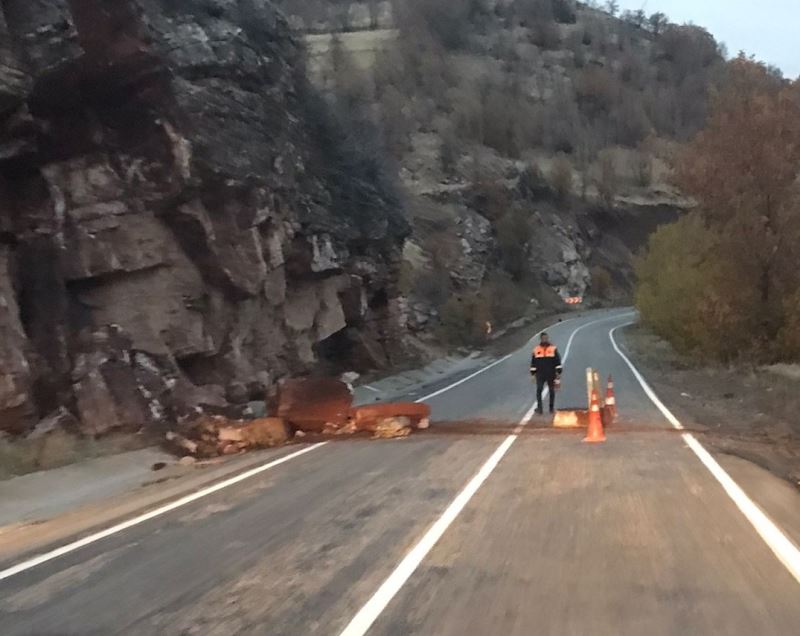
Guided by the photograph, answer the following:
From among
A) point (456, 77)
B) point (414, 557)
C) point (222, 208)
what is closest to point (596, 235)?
point (456, 77)

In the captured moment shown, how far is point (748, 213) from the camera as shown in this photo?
3131cm

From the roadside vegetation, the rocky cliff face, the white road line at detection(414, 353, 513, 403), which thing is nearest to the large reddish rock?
the rocky cliff face

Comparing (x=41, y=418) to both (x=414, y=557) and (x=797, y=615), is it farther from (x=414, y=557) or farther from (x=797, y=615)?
(x=797, y=615)

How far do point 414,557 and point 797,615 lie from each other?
3.04 metres

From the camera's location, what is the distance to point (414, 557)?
26.9 feet

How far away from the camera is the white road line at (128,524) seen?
8.68 m

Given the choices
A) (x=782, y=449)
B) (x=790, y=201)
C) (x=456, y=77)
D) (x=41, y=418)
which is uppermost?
(x=456, y=77)

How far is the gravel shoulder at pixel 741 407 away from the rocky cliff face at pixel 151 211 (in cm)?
1045

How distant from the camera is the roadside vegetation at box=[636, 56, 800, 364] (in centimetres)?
3105

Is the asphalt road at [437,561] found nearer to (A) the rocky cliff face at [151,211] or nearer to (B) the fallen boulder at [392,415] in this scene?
(B) the fallen boulder at [392,415]

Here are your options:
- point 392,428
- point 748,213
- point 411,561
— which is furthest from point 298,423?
point 748,213

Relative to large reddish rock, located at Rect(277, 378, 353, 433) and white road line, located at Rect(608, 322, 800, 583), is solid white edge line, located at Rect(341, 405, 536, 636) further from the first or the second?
large reddish rock, located at Rect(277, 378, 353, 433)

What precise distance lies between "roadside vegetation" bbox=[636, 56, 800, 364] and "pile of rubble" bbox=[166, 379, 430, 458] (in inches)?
613

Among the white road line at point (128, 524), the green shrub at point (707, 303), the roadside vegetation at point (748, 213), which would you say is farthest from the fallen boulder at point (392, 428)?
the green shrub at point (707, 303)
